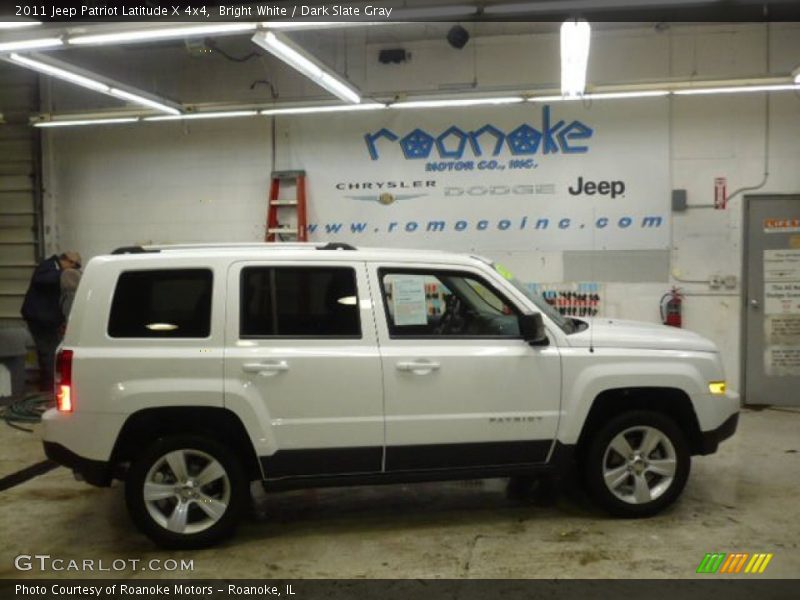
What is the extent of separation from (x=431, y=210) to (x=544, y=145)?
1.60m

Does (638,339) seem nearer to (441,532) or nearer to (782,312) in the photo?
(441,532)

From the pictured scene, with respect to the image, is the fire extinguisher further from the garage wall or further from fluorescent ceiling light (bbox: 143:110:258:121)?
fluorescent ceiling light (bbox: 143:110:258:121)

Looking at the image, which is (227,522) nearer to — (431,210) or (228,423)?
(228,423)

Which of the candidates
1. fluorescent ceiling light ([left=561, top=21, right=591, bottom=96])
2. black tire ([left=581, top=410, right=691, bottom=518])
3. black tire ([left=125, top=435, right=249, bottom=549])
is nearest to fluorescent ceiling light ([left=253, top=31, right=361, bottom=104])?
fluorescent ceiling light ([left=561, top=21, right=591, bottom=96])

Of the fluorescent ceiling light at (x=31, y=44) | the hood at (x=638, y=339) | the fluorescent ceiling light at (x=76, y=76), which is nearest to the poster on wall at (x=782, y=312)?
the hood at (x=638, y=339)

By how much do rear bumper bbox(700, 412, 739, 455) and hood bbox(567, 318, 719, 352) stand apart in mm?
499

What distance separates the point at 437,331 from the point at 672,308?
4.54 metres

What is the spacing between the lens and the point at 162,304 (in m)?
4.00

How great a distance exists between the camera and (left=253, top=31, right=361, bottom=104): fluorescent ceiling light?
199 inches

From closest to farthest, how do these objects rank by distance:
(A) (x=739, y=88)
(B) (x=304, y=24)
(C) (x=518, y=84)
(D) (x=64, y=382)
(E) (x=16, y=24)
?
(D) (x=64, y=382), (B) (x=304, y=24), (E) (x=16, y=24), (A) (x=739, y=88), (C) (x=518, y=84)

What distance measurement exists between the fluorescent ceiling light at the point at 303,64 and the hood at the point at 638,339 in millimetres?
3234

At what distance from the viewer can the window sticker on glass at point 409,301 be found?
4156 millimetres

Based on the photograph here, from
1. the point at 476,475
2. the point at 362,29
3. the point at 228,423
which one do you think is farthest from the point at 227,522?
the point at 362,29

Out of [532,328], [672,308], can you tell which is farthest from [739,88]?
[532,328]
